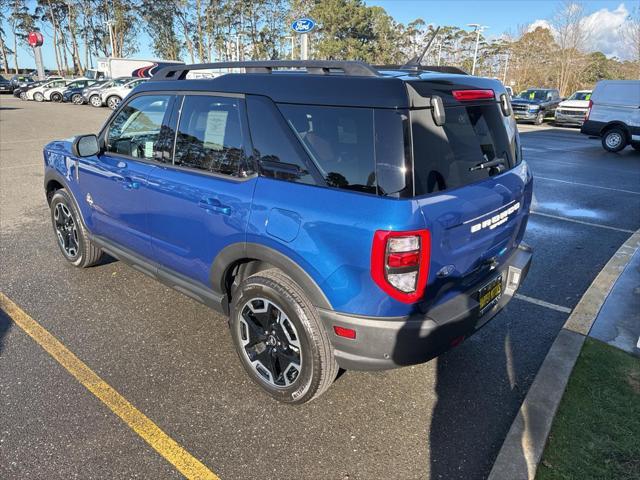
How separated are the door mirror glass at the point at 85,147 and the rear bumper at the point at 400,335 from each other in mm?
2618

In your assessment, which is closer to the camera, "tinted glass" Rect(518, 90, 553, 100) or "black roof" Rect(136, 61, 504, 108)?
"black roof" Rect(136, 61, 504, 108)

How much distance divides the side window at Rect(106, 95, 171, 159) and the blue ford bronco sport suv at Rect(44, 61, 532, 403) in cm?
5

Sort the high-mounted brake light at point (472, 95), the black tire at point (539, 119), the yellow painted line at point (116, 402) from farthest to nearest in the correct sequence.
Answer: the black tire at point (539, 119) → the high-mounted brake light at point (472, 95) → the yellow painted line at point (116, 402)

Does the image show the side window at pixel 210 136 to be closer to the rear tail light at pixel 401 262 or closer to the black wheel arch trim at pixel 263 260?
the black wheel arch trim at pixel 263 260

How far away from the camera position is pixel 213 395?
2.83 metres

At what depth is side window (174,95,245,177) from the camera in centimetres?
279

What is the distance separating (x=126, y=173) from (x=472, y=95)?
2.57m

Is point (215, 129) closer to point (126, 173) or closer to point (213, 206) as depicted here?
point (213, 206)

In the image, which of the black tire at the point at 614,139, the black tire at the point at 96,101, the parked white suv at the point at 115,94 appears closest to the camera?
the black tire at the point at 614,139

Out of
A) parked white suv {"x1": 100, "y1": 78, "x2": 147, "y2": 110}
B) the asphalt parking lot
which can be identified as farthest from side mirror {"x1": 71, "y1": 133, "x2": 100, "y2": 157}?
parked white suv {"x1": 100, "y1": 78, "x2": 147, "y2": 110}

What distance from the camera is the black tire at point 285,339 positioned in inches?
97.3

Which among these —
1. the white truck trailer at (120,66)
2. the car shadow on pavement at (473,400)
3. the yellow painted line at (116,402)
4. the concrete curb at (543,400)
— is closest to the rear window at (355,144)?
the car shadow on pavement at (473,400)

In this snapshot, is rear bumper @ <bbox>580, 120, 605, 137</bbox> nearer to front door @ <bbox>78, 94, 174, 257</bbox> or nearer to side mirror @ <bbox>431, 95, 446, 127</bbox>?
side mirror @ <bbox>431, 95, 446, 127</bbox>

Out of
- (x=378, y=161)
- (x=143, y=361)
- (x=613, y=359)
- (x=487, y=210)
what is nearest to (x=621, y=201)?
(x=613, y=359)
